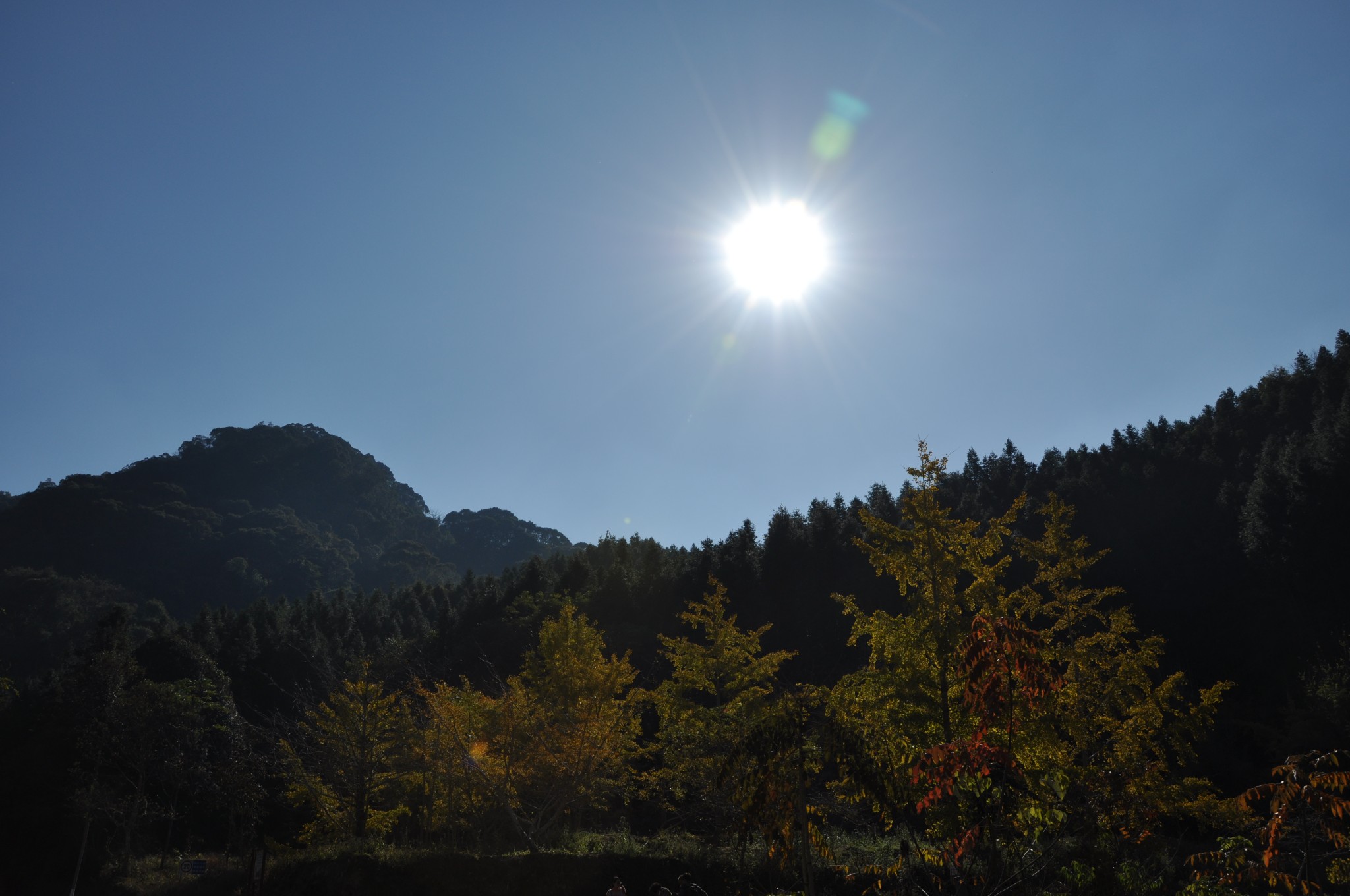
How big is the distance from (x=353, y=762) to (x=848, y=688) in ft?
48.1

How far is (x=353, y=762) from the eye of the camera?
20.1 m

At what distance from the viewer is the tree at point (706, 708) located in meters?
18.1

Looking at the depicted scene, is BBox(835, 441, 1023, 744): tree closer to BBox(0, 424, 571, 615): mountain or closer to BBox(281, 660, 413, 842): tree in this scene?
BBox(281, 660, 413, 842): tree

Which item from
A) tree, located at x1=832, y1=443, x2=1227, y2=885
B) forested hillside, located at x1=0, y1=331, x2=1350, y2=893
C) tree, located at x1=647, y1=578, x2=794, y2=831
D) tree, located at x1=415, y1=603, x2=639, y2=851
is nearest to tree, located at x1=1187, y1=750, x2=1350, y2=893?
forested hillside, located at x1=0, y1=331, x2=1350, y2=893

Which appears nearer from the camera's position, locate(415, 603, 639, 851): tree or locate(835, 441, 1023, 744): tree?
locate(835, 441, 1023, 744): tree

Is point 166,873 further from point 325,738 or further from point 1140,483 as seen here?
point 1140,483

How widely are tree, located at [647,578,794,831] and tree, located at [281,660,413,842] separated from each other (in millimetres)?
7510

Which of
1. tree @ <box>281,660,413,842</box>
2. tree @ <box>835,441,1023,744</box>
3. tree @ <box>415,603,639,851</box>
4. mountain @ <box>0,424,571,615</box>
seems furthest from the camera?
mountain @ <box>0,424,571,615</box>

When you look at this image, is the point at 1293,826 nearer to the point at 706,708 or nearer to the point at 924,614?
the point at 924,614

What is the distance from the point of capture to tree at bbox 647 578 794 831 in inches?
714

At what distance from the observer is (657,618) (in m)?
50.9

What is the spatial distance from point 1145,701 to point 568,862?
12.2 m

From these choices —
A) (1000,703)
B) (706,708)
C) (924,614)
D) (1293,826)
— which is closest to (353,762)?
(706,708)

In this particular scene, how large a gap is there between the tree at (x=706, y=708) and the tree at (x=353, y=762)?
7.51m
